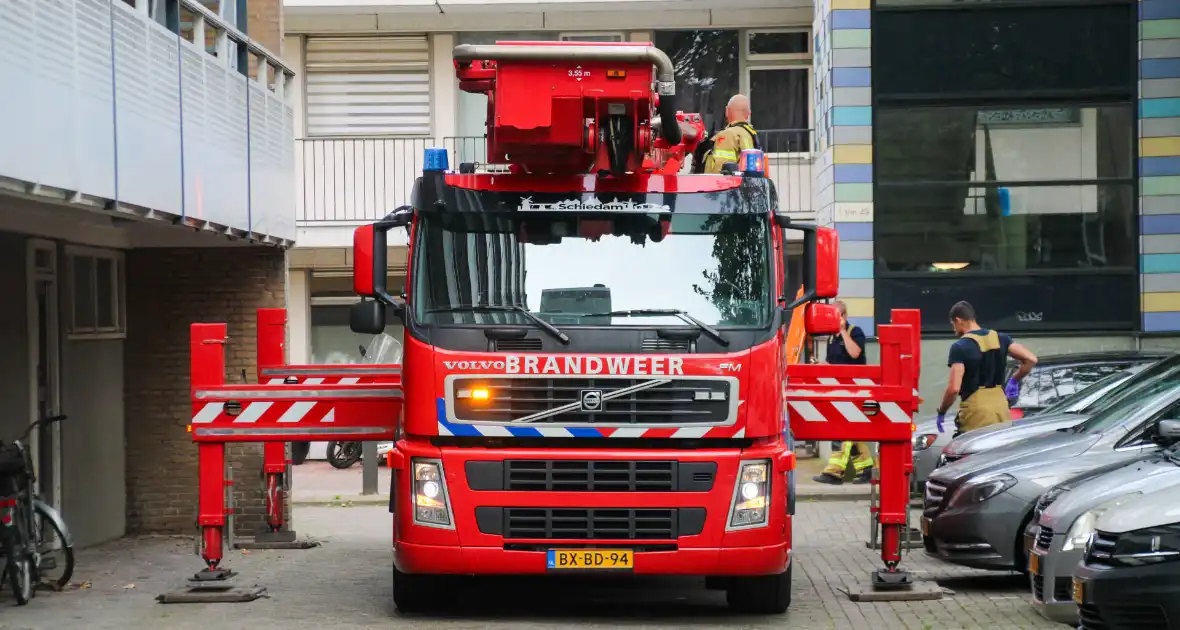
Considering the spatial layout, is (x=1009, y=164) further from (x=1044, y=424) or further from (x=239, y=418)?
(x=239, y=418)

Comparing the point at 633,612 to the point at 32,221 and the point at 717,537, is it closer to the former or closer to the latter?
the point at 717,537

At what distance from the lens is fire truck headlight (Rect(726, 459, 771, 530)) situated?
10.3 m

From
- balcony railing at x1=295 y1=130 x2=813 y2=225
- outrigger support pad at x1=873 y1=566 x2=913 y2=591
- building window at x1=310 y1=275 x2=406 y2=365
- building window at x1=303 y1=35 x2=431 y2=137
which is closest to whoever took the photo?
outrigger support pad at x1=873 y1=566 x2=913 y2=591

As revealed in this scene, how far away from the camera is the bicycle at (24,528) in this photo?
1175 centimetres

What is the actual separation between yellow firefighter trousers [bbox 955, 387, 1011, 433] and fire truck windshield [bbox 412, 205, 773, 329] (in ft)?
15.7

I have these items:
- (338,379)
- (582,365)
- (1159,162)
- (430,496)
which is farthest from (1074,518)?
(1159,162)

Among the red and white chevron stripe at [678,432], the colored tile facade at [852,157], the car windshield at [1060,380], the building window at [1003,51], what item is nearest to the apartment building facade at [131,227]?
the red and white chevron stripe at [678,432]

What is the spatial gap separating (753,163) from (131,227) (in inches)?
230

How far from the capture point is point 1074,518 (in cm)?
915

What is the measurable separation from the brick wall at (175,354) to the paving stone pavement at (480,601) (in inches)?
48.8

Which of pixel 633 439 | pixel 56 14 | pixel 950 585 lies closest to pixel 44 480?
pixel 56 14

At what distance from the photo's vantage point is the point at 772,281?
1073 cm

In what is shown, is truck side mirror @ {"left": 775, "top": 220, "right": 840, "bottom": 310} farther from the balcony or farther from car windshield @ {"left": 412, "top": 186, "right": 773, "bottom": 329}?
the balcony

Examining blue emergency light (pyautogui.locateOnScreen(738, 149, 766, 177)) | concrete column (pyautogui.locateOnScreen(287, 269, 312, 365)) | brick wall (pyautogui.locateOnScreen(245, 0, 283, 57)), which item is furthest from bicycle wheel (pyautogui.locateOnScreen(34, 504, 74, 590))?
concrete column (pyautogui.locateOnScreen(287, 269, 312, 365))
